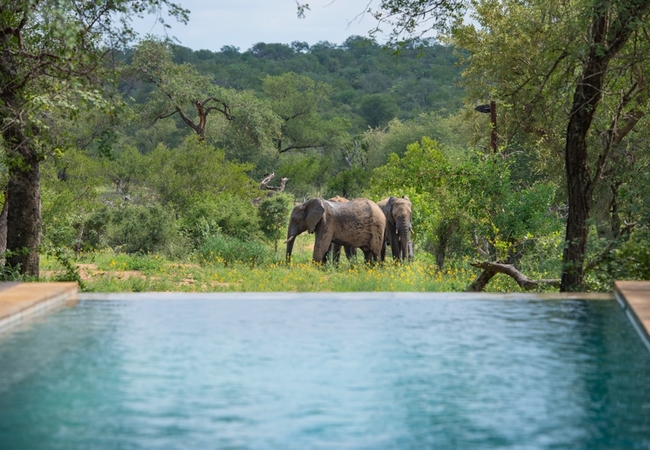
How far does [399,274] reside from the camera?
639 inches

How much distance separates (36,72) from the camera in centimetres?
1002

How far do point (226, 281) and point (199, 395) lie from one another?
462 inches

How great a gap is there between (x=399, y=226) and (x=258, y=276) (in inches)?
182

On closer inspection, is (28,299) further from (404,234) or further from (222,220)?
(222,220)

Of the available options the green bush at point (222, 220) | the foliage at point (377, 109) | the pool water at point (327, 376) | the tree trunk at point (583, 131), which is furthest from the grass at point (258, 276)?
the foliage at point (377, 109)

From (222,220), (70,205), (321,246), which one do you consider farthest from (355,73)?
(321,246)

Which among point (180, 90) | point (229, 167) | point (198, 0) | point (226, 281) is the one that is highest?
point (198, 0)

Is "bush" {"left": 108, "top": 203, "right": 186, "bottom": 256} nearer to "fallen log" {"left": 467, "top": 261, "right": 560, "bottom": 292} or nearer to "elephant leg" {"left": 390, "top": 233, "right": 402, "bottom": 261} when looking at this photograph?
"elephant leg" {"left": 390, "top": 233, "right": 402, "bottom": 261}

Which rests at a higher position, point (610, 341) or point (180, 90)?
point (180, 90)

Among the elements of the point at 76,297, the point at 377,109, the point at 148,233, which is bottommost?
the point at 148,233

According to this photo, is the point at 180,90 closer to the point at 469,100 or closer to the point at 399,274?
the point at 469,100

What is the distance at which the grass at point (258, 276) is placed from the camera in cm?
1409

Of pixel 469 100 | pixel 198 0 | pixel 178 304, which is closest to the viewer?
pixel 178 304

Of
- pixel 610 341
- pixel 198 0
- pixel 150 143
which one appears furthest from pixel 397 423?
pixel 150 143
